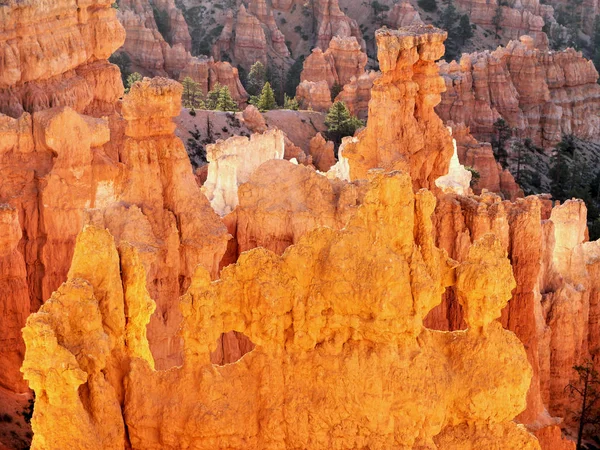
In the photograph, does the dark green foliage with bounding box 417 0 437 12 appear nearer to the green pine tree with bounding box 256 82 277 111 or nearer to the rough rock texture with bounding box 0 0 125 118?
the green pine tree with bounding box 256 82 277 111

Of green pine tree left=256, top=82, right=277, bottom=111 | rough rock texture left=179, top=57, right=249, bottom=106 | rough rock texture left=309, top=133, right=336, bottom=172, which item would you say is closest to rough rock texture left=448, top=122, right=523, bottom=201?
rough rock texture left=309, top=133, right=336, bottom=172

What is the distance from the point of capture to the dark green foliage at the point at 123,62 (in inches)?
2411

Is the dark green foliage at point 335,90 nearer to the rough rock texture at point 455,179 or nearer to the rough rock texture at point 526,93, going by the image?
the rough rock texture at point 526,93

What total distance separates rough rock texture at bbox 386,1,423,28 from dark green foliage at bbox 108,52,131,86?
2668 cm

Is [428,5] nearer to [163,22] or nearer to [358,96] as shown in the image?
[163,22]

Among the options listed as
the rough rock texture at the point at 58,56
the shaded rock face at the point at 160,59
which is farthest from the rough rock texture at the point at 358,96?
the rough rock texture at the point at 58,56

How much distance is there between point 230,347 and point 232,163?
5933mm

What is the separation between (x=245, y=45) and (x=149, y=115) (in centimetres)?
6010

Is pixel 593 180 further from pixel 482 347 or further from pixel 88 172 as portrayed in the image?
pixel 482 347

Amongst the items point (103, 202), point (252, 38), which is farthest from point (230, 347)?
point (252, 38)

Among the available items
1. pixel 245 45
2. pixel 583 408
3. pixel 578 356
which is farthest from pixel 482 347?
pixel 245 45

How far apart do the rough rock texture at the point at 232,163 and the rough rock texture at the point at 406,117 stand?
7.38 feet

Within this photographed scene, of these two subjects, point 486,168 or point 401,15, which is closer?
point 486,168

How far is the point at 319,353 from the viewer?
11758 millimetres
